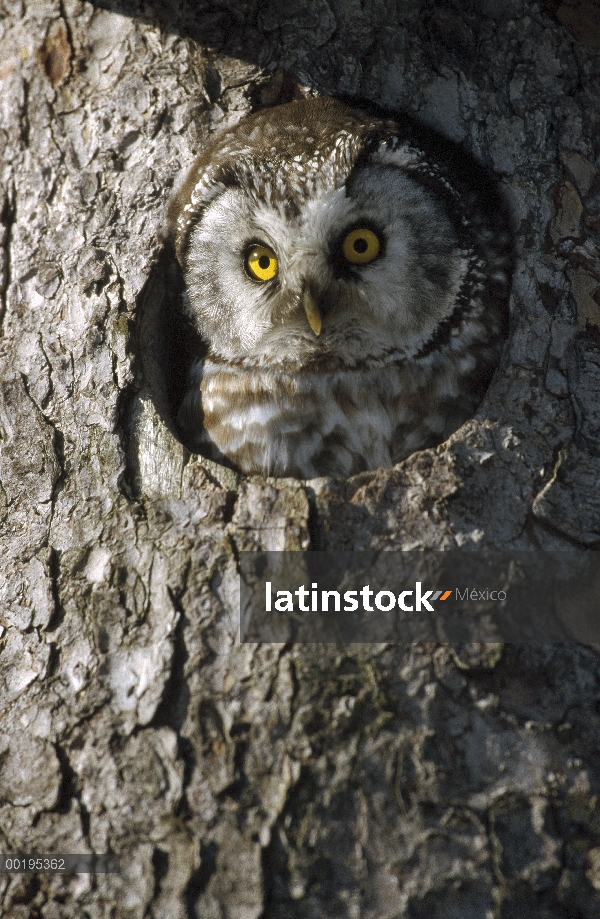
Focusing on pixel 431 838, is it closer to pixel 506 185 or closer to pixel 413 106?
pixel 506 185

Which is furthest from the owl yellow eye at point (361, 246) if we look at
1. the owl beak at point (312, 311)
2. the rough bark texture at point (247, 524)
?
the rough bark texture at point (247, 524)

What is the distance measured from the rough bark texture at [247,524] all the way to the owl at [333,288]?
129mm

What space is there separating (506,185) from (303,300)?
637 mm

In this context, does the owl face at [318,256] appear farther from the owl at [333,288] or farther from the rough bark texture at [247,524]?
the rough bark texture at [247,524]

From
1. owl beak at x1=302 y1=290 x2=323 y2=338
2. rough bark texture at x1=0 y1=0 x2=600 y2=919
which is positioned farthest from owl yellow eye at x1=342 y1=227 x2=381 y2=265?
rough bark texture at x1=0 y1=0 x2=600 y2=919

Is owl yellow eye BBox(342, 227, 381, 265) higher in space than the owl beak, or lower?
higher

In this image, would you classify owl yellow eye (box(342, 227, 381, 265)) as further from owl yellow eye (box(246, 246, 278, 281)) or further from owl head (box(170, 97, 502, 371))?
owl yellow eye (box(246, 246, 278, 281))

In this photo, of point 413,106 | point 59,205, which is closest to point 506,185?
point 413,106

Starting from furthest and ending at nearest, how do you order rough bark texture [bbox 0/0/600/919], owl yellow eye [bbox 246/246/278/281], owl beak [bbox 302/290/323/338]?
1. owl yellow eye [bbox 246/246/278/281]
2. owl beak [bbox 302/290/323/338]
3. rough bark texture [bbox 0/0/600/919]

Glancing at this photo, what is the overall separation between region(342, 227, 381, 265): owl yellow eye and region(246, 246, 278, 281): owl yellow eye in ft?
0.72

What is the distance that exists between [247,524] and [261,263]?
0.92 metres

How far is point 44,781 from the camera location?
66.8 inches

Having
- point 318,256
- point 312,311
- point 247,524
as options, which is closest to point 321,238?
point 318,256

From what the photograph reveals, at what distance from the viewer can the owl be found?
7.37ft
